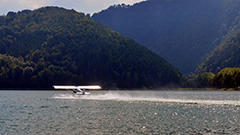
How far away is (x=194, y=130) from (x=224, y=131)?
3901 mm

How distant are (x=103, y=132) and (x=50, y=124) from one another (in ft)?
35.8

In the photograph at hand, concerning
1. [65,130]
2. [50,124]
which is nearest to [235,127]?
[65,130]

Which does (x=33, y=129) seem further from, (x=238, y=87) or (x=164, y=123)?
(x=238, y=87)

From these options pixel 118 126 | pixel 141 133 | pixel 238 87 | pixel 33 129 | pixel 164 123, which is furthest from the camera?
pixel 238 87

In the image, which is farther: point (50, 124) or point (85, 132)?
point (50, 124)

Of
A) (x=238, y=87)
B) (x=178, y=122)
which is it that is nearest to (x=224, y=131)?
(x=178, y=122)

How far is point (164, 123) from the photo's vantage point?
4784 centimetres

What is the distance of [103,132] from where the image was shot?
3994 cm

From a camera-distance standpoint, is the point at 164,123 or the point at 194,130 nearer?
the point at 194,130

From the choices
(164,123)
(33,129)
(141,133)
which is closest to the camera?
(141,133)

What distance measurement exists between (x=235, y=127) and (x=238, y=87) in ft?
548

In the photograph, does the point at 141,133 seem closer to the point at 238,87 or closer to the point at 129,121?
the point at 129,121

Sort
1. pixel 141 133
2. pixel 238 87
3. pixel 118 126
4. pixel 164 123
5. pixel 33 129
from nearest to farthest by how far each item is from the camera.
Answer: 1. pixel 141 133
2. pixel 33 129
3. pixel 118 126
4. pixel 164 123
5. pixel 238 87

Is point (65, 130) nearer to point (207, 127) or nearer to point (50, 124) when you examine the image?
point (50, 124)
